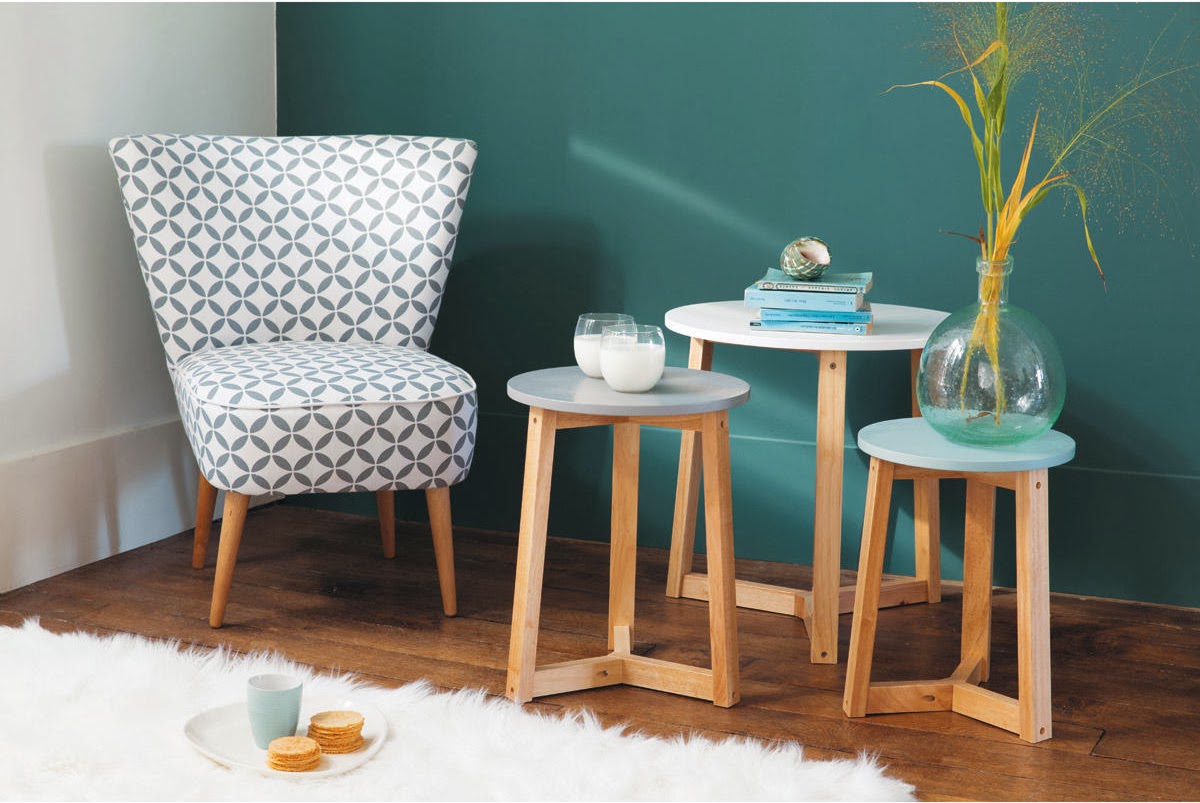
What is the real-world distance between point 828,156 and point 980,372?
90 cm

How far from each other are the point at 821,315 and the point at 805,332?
0.13ft

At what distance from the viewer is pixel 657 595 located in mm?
2475

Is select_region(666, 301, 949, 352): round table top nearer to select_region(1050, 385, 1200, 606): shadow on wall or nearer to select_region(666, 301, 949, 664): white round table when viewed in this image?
select_region(666, 301, 949, 664): white round table

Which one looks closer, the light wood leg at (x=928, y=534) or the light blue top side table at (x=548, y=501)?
the light blue top side table at (x=548, y=501)

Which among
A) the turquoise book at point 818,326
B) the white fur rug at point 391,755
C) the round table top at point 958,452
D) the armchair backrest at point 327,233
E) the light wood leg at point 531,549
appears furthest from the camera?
the armchair backrest at point 327,233

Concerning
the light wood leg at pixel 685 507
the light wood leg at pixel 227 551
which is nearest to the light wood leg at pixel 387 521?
the light wood leg at pixel 227 551

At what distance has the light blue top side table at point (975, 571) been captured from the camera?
180 cm

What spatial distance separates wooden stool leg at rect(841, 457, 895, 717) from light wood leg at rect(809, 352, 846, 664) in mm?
223

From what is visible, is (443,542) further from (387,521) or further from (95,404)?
(95,404)

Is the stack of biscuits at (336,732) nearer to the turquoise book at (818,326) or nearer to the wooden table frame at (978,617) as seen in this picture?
the wooden table frame at (978,617)

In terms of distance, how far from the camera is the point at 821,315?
6.93 feet

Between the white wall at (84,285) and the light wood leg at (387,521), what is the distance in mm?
507

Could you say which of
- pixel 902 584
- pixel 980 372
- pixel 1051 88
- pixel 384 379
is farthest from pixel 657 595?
pixel 1051 88

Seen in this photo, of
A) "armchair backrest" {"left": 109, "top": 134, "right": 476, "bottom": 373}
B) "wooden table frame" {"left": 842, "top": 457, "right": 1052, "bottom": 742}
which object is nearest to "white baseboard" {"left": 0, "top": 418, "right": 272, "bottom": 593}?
"armchair backrest" {"left": 109, "top": 134, "right": 476, "bottom": 373}
